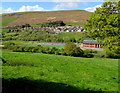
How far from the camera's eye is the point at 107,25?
1958cm

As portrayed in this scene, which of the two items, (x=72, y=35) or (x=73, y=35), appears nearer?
(x=72, y=35)

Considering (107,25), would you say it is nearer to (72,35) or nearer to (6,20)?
(72,35)

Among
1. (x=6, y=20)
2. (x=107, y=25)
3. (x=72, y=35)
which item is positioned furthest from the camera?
(x=6, y=20)

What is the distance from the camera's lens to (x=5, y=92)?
8375mm

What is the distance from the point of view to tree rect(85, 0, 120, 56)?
63.4ft

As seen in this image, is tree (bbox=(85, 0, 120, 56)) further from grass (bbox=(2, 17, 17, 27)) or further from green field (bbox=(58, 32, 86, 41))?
grass (bbox=(2, 17, 17, 27))

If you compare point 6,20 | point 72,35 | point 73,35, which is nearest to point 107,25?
point 72,35

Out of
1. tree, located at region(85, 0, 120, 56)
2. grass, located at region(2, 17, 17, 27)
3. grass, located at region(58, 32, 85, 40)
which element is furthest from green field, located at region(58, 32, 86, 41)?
tree, located at region(85, 0, 120, 56)

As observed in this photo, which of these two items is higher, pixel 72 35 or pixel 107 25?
pixel 107 25

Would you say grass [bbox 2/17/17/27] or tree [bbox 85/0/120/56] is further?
grass [bbox 2/17/17/27]

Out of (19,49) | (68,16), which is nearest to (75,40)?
(19,49)

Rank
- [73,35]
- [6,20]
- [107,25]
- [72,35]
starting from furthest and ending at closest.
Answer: [6,20] < [73,35] < [72,35] < [107,25]

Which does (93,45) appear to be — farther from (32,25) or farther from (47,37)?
(32,25)

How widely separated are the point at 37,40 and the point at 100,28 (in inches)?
4294
